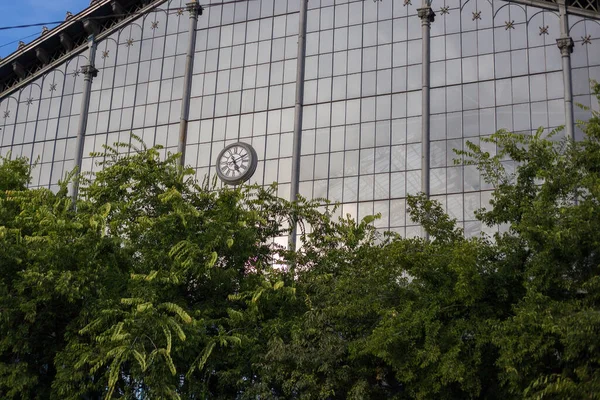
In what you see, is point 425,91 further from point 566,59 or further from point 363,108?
point 566,59

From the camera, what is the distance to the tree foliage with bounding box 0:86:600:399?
25.2 m

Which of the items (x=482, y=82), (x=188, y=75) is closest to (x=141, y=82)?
(x=188, y=75)

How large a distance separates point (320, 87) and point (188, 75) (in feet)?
21.4

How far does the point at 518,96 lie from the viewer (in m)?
38.9

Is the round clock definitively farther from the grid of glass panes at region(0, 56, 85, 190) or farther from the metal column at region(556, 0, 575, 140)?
the metal column at region(556, 0, 575, 140)

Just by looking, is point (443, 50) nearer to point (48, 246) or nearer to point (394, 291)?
point (394, 291)

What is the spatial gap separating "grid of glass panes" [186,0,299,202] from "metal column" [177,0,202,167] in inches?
8.0

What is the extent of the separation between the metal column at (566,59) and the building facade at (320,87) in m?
0.08

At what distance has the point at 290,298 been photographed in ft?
97.2

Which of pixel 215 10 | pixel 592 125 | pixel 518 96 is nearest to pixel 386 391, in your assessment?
pixel 592 125

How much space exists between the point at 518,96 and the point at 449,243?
1200 centimetres

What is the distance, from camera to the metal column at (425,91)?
38.6 m

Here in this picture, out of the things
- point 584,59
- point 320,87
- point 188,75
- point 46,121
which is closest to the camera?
point 584,59

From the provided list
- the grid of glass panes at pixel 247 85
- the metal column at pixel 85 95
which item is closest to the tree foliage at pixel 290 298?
the grid of glass panes at pixel 247 85
